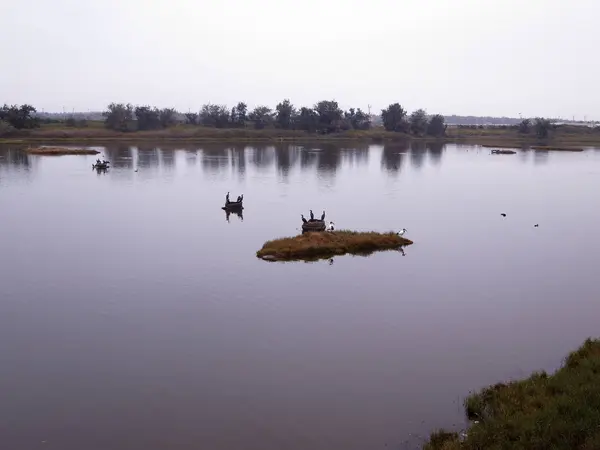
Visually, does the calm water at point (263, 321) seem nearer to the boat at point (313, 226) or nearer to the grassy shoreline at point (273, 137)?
the boat at point (313, 226)

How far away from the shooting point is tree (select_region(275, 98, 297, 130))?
159125 millimetres

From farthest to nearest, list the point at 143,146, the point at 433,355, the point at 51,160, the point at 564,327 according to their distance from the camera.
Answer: the point at 143,146 → the point at 51,160 → the point at 564,327 → the point at 433,355

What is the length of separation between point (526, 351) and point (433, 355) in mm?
3388

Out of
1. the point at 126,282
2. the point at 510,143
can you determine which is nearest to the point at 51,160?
the point at 126,282

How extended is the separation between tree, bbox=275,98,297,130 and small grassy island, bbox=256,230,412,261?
126879 millimetres

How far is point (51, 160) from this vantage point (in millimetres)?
89312

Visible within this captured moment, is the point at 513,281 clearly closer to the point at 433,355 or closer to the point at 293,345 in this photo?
the point at 433,355

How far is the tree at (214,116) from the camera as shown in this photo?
522 ft

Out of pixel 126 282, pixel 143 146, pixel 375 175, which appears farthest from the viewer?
pixel 143 146

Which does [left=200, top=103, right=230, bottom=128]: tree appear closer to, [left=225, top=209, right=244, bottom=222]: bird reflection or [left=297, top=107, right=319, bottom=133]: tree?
[left=297, top=107, right=319, bottom=133]: tree

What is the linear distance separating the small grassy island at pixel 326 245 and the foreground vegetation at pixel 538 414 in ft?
56.4

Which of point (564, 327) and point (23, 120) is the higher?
point (23, 120)

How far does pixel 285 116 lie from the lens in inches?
6270

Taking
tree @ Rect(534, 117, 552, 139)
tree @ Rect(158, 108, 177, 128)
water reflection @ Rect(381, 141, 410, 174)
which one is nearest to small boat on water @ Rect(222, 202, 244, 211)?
water reflection @ Rect(381, 141, 410, 174)
